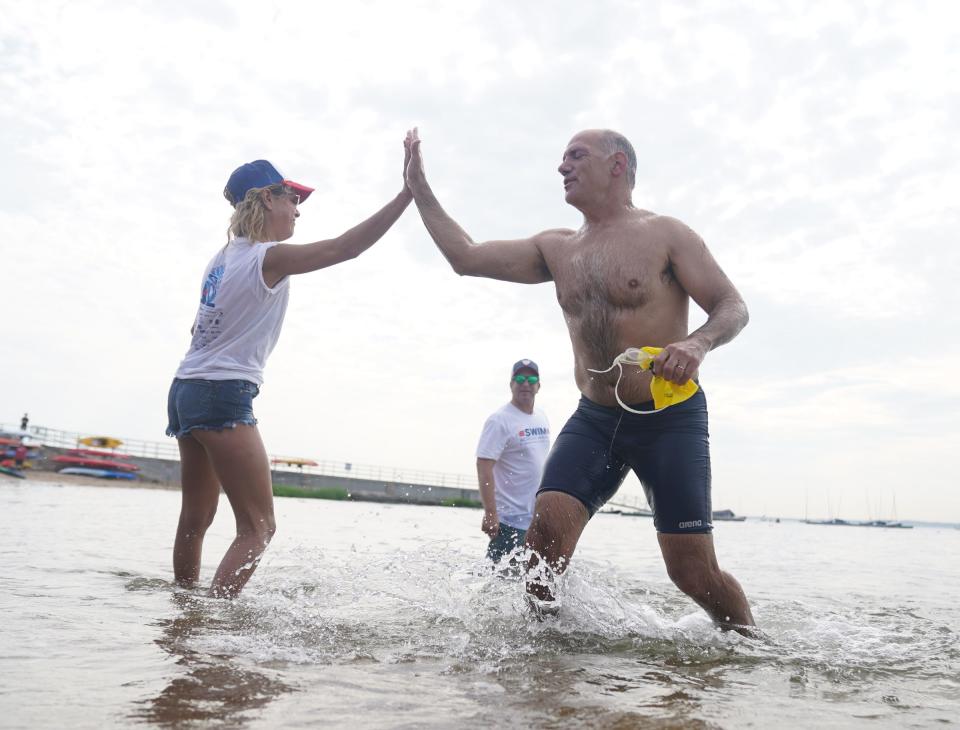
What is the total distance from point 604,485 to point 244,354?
77.0 inches

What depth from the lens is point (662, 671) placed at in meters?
3.09

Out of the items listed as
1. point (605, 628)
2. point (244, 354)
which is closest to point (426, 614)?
point (605, 628)

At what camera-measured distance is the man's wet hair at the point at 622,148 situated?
4.45 m

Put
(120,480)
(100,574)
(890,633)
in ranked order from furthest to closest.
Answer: (120,480) < (100,574) < (890,633)

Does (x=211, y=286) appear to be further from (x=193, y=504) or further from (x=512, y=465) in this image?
(x=512, y=465)

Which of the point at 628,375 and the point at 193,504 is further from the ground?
the point at 628,375

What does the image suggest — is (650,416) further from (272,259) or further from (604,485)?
(272,259)

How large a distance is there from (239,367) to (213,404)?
0.23 m

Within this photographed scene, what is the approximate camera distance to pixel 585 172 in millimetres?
4402

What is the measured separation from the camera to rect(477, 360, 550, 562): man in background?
6398mm

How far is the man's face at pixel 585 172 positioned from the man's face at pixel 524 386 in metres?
2.52

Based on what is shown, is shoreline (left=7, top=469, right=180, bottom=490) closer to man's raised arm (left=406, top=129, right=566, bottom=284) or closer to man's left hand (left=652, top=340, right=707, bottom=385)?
man's raised arm (left=406, top=129, right=566, bottom=284)

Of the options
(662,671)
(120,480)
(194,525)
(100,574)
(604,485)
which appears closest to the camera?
(662,671)

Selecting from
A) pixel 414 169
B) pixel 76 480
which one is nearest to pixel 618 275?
pixel 414 169
